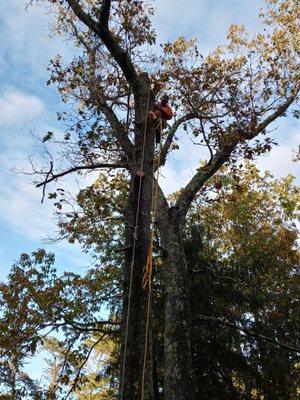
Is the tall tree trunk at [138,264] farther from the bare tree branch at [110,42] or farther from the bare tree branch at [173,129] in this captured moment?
the bare tree branch at [173,129]

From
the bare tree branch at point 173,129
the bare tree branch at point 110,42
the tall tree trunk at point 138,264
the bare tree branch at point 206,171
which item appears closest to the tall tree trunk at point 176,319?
the bare tree branch at point 206,171

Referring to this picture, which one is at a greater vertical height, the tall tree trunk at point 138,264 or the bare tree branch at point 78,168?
the bare tree branch at point 78,168

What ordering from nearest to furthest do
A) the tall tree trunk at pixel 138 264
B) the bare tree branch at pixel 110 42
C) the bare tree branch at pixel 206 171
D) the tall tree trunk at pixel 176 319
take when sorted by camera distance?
the tall tree trunk at pixel 138 264, the tall tree trunk at pixel 176 319, the bare tree branch at pixel 110 42, the bare tree branch at pixel 206 171

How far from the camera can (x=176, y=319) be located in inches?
223

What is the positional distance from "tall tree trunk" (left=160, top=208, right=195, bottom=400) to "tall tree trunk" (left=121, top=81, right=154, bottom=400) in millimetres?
997

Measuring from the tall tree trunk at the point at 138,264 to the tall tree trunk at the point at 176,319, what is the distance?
39.2 inches

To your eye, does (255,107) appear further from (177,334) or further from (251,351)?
(251,351)

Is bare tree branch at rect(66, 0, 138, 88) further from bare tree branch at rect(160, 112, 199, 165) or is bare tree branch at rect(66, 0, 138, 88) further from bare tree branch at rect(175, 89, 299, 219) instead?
bare tree branch at rect(175, 89, 299, 219)

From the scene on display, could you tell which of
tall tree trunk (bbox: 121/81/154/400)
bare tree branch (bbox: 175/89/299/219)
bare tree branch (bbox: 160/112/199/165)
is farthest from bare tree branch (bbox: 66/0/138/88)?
bare tree branch (bbox: 175/89/299/219)

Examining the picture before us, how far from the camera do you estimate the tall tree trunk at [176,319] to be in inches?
201

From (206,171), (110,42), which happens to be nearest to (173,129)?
(206,171)

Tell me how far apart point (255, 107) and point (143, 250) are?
5519 millimetres

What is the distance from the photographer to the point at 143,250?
13.6 ft

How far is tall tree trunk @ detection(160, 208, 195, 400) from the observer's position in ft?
16.7
